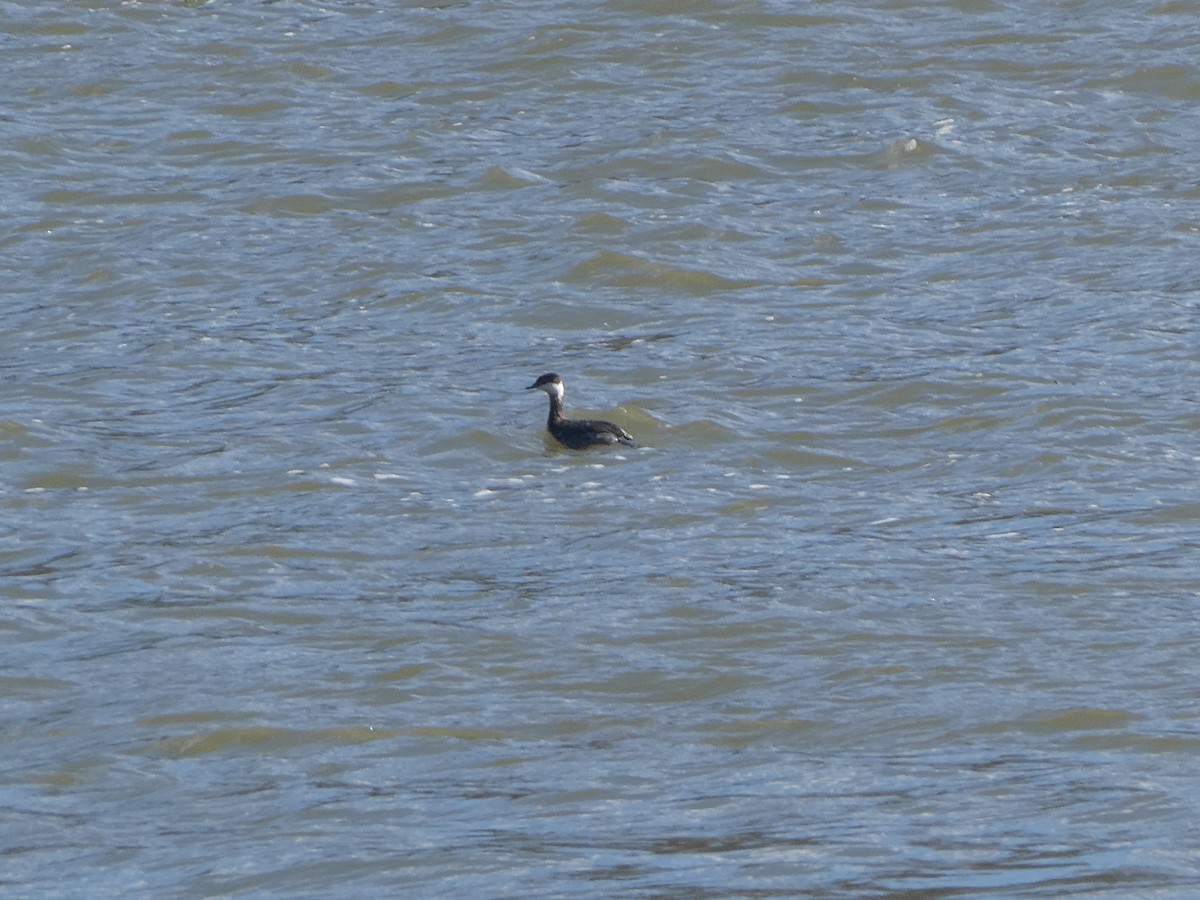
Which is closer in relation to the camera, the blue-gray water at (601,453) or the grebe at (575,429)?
the blue-gray water at (601,453)

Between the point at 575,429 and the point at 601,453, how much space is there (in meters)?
0.20

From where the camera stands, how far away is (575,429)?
39.8 ft

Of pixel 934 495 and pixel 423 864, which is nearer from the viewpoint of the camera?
pixel 423 864

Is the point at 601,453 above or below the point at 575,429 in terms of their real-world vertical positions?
below

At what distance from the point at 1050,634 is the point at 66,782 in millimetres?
3965

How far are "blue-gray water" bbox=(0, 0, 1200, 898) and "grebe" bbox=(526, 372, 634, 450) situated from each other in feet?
0.49

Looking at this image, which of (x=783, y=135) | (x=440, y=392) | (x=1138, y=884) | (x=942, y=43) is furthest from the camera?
(x=942, y=43)

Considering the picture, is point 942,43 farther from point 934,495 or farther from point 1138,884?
point 1138,884

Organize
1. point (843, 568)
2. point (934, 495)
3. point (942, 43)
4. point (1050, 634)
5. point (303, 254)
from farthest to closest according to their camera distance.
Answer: point (942, 43), point (303, 254), point (934, 495), point (843, 568), point (1050, 634)

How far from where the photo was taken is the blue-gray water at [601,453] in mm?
7512

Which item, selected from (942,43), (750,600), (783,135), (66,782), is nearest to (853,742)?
(750,600)

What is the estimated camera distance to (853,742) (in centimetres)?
818

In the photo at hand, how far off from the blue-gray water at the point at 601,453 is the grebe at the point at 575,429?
150 millimetres

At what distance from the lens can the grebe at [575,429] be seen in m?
12.1
